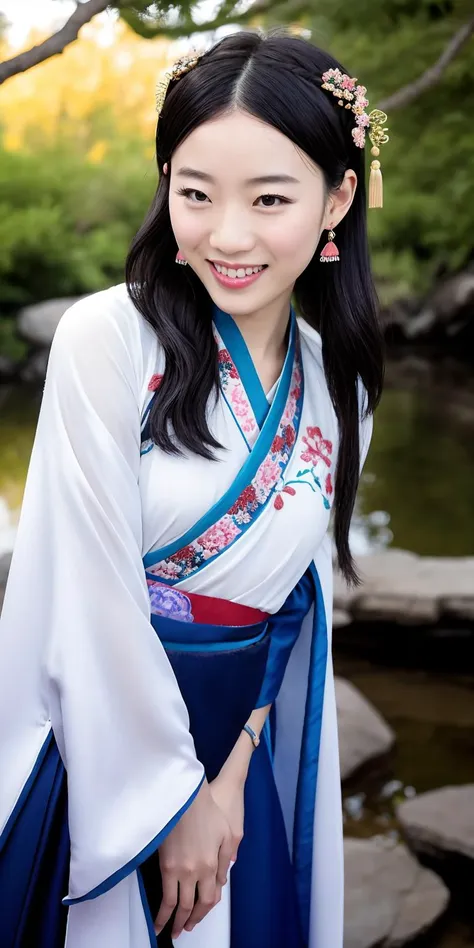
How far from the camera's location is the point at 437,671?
11.9ft

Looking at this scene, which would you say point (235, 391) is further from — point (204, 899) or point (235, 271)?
point (204, 899)

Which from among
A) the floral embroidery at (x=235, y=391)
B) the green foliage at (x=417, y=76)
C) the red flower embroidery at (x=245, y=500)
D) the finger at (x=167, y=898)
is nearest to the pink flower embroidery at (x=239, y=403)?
the floral embroidery at (x=235, y=391)

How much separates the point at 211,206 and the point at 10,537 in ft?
13.1

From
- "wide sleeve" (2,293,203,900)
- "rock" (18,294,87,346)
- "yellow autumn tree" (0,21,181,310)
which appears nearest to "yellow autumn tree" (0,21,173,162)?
"yellow autumn tree" (0,21,181,310)

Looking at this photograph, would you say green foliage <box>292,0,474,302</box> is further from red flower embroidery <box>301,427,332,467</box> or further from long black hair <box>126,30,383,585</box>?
red flower embroidery <box>301,427,332,467</box>

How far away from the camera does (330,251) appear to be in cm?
137

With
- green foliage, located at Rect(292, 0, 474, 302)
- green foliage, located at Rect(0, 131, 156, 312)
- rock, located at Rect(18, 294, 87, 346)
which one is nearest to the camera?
green foliage, located at Rect(292, 0, 474, 302)

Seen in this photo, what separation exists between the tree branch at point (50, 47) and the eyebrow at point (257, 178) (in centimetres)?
113

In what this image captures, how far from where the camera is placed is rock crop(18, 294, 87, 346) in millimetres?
9469

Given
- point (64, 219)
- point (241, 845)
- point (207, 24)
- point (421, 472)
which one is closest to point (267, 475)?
point (241, 845)

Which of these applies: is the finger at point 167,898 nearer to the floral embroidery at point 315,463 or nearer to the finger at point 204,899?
the finger at point 204,899

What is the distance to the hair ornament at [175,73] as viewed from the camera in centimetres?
123

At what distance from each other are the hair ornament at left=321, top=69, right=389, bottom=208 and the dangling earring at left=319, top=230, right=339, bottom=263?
9cm

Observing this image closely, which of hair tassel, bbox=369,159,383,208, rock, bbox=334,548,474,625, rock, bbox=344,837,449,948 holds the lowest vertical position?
rock, bbox=344,837,449,948
